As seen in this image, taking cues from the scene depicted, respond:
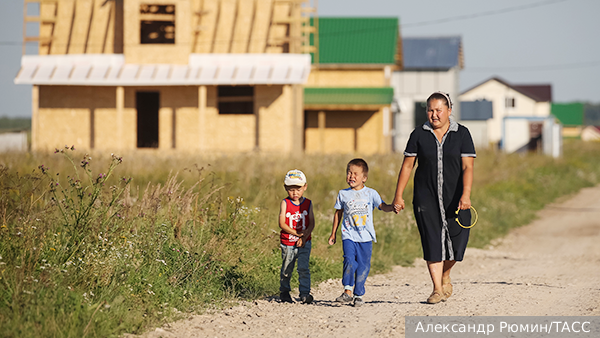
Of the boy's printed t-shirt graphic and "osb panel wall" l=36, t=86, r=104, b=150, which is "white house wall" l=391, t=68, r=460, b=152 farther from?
the boy's printed t-shirt graphic

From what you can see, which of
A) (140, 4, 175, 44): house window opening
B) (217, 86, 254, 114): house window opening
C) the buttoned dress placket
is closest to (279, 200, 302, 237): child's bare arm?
the buttoned dress placket

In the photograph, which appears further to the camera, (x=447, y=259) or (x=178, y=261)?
(x=178, y=261)

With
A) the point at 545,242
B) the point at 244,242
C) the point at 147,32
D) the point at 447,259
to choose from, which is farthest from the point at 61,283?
the point at 147,32

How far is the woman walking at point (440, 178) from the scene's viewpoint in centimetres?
613

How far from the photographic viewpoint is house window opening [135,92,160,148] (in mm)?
22812

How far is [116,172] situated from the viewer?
47.1 feet

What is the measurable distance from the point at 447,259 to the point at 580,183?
21005 mm

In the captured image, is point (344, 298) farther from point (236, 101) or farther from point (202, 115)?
point (236, 101)

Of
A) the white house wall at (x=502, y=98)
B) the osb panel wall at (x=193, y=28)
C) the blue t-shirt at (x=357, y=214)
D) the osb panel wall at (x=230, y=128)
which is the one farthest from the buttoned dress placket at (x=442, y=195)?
the white house wall at (x=502, y=98)

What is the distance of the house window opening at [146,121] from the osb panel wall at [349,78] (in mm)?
11284

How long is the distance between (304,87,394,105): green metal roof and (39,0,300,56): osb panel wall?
729cm

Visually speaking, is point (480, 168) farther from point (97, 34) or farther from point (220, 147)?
point (97, 34)

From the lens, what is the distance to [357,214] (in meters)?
6.28

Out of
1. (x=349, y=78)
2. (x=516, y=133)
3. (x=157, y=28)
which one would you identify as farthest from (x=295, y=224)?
(x=516, y=133)
